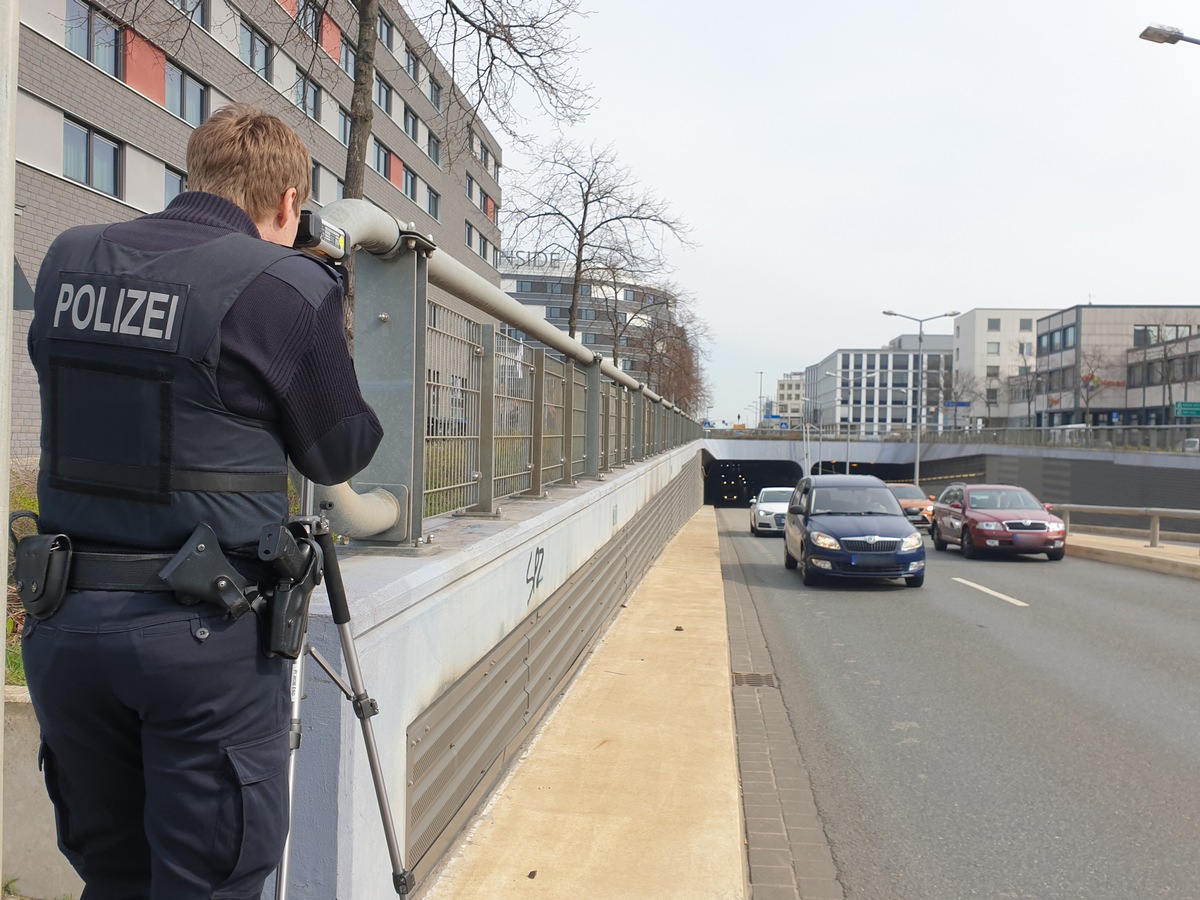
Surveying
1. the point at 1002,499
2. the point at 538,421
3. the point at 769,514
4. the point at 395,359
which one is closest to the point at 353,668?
the point at 395,359

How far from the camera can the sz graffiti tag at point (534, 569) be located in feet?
16.7

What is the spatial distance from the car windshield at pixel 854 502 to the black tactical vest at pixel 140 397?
13.6 m

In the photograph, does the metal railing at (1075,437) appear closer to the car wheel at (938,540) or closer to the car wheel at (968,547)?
the car wheel at (938,540)

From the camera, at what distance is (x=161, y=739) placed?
72.4 inches

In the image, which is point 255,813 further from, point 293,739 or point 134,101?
Answer: point 134,101

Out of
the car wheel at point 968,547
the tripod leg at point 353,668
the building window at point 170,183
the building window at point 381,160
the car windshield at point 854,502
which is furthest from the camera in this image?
the building window at point 381,160

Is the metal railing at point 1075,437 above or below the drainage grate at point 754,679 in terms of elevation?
above

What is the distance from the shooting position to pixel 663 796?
4.71m

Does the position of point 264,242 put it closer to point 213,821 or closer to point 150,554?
point 150,554

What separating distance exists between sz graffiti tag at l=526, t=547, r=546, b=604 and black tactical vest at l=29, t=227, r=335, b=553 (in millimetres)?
3159

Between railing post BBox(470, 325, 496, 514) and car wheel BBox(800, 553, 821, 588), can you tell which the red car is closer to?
car wheel BBox(800, 553, 821, 588)

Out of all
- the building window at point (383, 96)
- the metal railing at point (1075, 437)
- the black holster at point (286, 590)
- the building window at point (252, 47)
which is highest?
the building window at point (383, 96)

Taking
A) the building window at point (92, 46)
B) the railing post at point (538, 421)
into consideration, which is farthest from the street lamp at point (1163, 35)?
the building window at point (92, 46)

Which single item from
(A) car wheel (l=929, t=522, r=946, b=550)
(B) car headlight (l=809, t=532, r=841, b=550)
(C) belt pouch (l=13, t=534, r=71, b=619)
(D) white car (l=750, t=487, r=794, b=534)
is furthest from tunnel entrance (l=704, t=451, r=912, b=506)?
(C) belt pouch (l=13, t=534, r=71, b=619)
